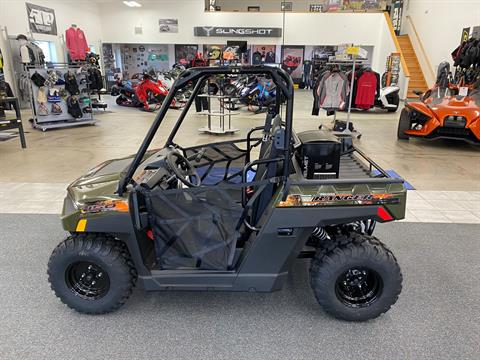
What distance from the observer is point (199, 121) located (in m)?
8.93

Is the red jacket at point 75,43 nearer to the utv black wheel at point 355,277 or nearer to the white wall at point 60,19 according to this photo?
the white wall at point 60,19

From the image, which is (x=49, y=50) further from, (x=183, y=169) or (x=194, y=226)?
(x=194, y=226)

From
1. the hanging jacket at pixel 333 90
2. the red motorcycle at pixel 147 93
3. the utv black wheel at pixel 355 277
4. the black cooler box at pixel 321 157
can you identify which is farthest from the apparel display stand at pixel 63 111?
the utv black wheel at pixel 355 277

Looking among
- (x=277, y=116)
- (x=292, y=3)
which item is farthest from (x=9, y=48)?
(x=292, y=3)

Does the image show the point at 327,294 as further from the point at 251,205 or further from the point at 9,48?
the point at 9,48

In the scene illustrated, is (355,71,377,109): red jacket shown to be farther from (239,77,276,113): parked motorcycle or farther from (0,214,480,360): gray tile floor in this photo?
(0,214,480,360): gray tile floor

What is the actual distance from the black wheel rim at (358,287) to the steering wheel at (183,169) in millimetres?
943

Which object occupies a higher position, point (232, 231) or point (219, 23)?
point (219, 23)

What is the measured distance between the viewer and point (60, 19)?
12.9m

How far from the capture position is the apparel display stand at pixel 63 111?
294 inches

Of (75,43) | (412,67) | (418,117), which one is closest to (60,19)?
(75,43)

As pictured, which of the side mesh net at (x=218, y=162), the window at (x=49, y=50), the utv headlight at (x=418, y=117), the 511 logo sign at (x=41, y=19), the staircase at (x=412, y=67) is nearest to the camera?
the side mesh net at (x=218, y=162)

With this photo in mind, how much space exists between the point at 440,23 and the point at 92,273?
47.8ft

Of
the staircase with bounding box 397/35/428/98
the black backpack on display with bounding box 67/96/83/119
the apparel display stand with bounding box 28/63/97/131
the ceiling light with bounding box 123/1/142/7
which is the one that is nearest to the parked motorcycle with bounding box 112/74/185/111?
the apparel display stand with bounding box 28/63/97/131
